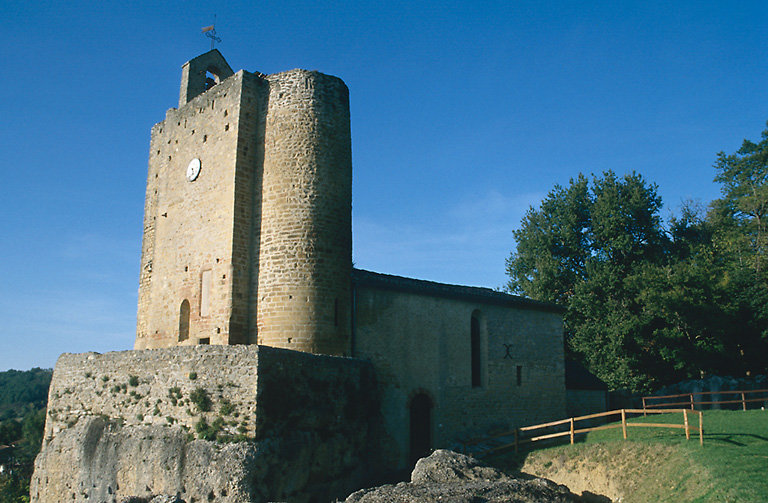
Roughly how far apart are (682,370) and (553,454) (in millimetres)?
16301

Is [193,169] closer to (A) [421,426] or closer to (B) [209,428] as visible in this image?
(B) [209,428]

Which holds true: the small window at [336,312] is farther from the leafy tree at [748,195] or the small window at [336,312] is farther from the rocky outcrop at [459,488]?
the leafy tree at [748,195]

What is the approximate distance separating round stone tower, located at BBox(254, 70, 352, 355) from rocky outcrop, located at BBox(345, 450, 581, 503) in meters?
4.76

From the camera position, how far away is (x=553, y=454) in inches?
640

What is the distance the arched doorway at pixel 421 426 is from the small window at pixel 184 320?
7.47 m

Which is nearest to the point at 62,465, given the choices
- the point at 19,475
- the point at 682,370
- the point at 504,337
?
the point at 504,337

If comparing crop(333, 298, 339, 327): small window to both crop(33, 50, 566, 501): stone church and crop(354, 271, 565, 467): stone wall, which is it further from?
crop(354, 271, 565, 467): stone wall

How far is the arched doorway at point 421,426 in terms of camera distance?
60.2 ft

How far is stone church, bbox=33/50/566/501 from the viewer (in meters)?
14.0

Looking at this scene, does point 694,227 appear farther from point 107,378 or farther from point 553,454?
point 107,378

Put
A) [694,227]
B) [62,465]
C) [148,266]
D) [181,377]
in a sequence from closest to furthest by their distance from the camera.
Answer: [181,377]
[62,465]
[148,266]
[694,227]

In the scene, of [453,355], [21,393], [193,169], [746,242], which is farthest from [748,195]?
[21,393]

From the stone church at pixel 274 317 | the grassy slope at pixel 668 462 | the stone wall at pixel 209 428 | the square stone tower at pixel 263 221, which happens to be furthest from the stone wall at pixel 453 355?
the grassy slope at pixel 668 462

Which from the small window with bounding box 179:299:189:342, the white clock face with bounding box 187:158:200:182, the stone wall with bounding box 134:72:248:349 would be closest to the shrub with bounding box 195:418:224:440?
the stone wall with bounding box 134:72:248:349
